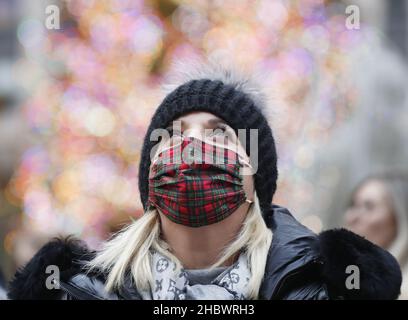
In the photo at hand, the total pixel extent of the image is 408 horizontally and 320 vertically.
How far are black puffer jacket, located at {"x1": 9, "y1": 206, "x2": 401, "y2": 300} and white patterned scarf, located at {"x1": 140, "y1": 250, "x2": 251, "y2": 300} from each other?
0.06 m

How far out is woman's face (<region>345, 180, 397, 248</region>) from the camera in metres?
4.82

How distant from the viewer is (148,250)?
2535 millimetres

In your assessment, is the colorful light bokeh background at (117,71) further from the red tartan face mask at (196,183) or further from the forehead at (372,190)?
the red tartan face mask at (196,183)

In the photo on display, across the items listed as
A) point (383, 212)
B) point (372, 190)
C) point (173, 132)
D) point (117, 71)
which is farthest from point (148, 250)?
point (117, 71)

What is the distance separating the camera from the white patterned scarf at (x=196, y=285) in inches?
95.3

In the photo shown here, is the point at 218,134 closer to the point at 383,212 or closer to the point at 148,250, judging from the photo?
the point at 148,250

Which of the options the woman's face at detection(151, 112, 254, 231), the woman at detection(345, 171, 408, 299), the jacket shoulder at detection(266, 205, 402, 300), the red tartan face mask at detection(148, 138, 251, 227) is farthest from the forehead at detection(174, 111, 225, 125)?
the woman at detection(345, 171, 408, 299)

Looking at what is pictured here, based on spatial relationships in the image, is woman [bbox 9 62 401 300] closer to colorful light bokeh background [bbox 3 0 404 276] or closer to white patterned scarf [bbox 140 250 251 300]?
white patterned scarf [bbox 140 250 251 300]

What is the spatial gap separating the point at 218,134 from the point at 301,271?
508mm

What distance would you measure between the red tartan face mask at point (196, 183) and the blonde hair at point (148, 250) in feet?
0.24

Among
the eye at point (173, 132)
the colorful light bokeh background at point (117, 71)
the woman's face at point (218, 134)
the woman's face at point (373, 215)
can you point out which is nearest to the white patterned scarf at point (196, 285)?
the woman's face at point (218, 134)

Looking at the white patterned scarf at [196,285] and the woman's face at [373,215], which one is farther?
the woman's face at [373,215]

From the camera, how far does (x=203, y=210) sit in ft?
8.12
